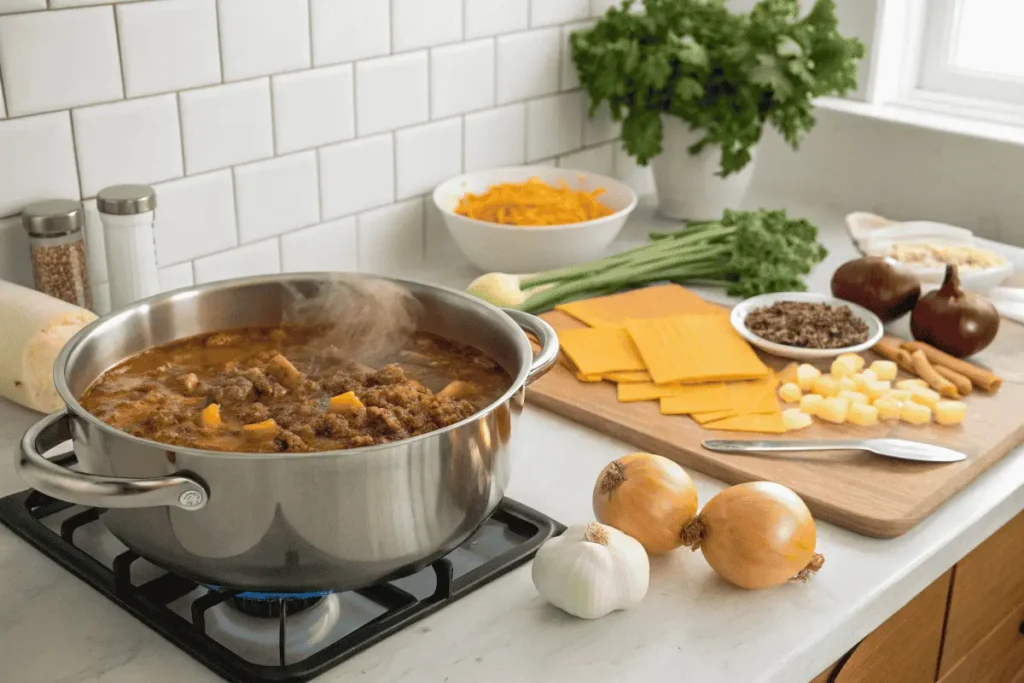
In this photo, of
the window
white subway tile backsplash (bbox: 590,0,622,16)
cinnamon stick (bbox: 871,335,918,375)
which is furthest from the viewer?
the window

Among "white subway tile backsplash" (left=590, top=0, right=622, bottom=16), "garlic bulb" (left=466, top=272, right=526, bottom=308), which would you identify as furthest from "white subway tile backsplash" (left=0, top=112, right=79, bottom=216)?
"white subway tile backsplash" (left=590, top=0, right=622, bottom=16)

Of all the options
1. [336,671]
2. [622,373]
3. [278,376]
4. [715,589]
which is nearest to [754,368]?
[622,373]

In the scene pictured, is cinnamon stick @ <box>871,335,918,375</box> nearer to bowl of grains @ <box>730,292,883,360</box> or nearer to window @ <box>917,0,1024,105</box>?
bowl of grains @ <box>730,292,883,360</box>

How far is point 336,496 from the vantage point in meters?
0.82

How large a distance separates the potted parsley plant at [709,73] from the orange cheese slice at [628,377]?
61 centimetres

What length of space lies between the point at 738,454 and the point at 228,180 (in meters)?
0.78

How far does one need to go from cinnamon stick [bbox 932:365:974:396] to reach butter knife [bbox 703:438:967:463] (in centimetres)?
19

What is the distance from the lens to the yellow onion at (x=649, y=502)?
102 cm

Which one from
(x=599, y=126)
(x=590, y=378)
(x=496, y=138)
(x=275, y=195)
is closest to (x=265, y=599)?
(x=590, y=378)

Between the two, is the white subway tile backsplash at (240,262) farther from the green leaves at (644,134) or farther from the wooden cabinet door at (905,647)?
the wooden cabinet door at (905,647)

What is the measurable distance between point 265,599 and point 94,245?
704 millimetres

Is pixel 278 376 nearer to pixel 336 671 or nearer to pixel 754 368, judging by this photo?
pixel 336 671

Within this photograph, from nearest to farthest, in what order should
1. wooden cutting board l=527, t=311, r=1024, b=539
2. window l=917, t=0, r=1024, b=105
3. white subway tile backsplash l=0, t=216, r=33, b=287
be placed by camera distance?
wooden cutting board l=527, t=311, r=1024, b=539 < white subway tile backsplash l=0, t=216, r=33, b=287 < window l=917, t=0, r=1024, b=105

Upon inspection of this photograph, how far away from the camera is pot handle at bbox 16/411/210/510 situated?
787 mm
